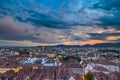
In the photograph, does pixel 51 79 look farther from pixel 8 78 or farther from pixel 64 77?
pixel 8 78

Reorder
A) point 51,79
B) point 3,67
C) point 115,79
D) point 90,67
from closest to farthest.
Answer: point 115,79
point 51,79
point 90,67
point 3,67

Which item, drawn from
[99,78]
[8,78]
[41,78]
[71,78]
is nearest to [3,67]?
[8,78]

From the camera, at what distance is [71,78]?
21875 mm

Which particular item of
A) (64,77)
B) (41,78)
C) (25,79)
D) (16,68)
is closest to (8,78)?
(25,79)

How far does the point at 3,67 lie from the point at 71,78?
17857 mm

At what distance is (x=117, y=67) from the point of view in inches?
1318

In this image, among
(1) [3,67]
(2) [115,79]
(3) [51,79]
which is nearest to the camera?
(2) [115,79]

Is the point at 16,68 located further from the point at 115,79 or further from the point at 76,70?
the point at 115,79

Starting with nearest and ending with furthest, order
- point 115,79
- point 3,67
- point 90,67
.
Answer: point 115,79
point 90,67
point 3,67

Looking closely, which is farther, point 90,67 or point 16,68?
point 16,68

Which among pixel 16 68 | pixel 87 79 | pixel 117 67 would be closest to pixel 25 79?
pixel 87 79

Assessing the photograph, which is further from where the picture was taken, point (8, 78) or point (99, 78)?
point (8, 78)

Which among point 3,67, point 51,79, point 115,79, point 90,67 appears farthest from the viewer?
point 3,67

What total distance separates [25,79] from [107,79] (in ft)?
33.4
